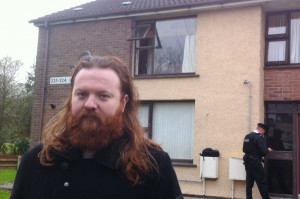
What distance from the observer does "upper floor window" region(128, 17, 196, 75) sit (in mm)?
12156

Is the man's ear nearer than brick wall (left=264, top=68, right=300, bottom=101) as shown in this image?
Yes

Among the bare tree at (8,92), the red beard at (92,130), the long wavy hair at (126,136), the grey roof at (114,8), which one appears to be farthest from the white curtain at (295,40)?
the bare tree at (8,92)

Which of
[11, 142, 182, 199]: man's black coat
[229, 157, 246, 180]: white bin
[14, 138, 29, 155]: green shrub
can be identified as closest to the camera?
[11, 142, 182, 199]: man's black coat

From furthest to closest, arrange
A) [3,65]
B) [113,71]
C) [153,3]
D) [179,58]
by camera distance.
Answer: [3,65]
[153,3]
[179,58]
[113,71]

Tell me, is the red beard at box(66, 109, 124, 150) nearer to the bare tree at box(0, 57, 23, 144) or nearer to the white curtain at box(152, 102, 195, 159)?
the white curtain at box(152, 102, 195, 159)

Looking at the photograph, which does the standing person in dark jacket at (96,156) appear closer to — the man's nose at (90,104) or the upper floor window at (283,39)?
the man's nose at (90,104)

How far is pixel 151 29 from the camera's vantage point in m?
12.6

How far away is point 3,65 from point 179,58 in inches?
881

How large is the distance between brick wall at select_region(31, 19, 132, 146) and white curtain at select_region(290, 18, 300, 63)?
191 inches

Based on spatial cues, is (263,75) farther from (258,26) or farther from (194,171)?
(194,171)

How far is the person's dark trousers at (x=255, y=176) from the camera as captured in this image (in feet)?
31.5

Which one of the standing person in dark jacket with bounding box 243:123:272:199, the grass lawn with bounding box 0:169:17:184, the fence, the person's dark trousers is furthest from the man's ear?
the fence

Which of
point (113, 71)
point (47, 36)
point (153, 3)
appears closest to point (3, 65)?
point (47, 36)

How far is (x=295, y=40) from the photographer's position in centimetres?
1132
